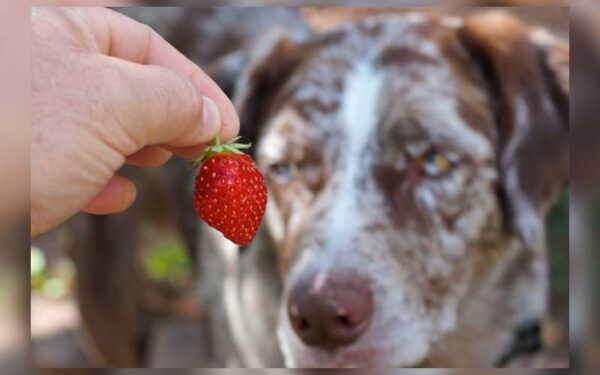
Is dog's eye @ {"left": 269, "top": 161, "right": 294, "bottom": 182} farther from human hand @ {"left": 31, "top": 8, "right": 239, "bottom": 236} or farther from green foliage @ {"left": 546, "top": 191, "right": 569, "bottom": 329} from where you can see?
green foliage @ {"left": 546, "top": 191, "right": 569, "bottom": 329}

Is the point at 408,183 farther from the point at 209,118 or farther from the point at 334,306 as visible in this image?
the point at 209,118

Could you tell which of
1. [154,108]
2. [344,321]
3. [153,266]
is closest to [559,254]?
[344,321]

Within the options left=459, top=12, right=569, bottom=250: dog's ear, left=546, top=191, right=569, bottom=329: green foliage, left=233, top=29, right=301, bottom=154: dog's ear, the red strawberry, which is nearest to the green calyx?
the red strawberry

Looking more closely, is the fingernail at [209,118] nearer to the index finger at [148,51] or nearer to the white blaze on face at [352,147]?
the index finger at [148,51]

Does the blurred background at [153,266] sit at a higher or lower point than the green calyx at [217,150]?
lower

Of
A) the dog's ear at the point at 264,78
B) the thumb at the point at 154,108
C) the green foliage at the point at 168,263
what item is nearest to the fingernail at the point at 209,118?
the thumb at the point at 154,108

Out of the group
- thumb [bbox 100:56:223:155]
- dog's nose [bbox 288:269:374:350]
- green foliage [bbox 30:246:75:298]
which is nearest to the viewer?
thumb [bbox 100:56:223:155]

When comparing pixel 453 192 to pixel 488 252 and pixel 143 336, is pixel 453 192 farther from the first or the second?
pixel 143 336
